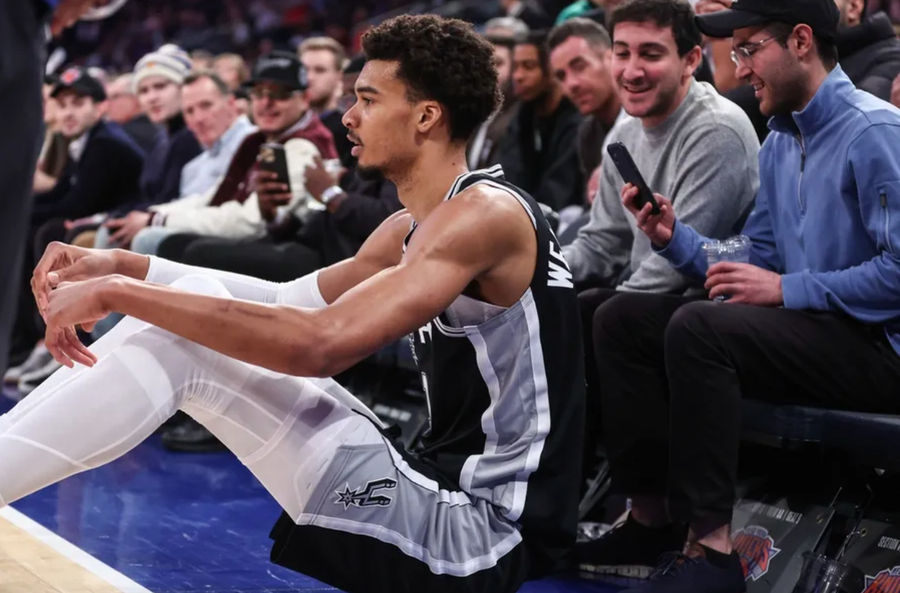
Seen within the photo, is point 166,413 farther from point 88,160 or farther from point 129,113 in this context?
point 129,113

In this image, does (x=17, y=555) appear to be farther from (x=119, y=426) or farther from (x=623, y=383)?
(x=623, y=383)

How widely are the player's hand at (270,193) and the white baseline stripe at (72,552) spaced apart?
6.58 feet

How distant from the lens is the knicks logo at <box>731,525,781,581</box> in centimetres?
334

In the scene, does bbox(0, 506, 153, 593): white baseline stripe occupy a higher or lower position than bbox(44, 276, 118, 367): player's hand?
lower

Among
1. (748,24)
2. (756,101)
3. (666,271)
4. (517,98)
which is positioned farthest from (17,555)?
(517,98)

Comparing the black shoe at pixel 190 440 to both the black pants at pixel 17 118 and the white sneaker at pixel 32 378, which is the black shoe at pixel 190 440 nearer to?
the white sneaker at pixel 32 378

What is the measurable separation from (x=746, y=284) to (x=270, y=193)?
2.81 metres

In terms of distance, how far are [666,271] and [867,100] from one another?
79 cm

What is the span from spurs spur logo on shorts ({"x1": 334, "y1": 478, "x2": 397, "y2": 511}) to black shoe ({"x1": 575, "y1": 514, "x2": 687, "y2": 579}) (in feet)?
4.35

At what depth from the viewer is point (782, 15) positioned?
329 cm

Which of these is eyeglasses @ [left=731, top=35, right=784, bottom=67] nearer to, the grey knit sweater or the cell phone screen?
the grey knit sweater

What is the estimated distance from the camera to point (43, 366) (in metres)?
6.66

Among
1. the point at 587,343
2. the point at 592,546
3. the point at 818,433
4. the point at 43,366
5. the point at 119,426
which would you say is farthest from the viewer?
the point at 43,366

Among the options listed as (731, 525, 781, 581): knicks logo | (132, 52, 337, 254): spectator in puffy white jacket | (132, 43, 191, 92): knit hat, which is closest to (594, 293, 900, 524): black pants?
(731, 525, 781, 581): knicks logo
